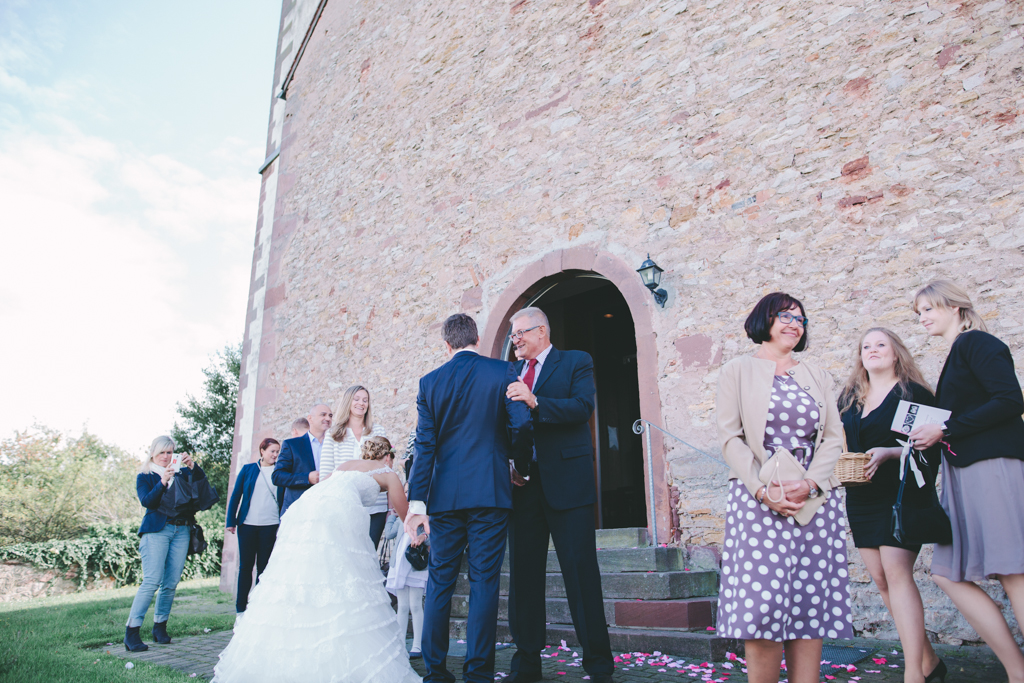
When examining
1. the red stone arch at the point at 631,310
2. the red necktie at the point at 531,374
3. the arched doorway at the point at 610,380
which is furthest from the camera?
the arched doorway at the point at 610,380

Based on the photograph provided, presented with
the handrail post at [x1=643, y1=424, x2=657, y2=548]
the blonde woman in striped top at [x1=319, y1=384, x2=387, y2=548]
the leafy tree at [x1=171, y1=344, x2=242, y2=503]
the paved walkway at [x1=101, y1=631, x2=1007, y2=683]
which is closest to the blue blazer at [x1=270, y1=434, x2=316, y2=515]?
the blonde woman in striped top at [x1=319, y1=384, x2=387, y2=548]

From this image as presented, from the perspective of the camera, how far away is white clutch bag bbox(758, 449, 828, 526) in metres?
2.10

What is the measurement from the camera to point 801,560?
2.12m

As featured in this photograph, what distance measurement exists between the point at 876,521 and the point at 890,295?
6.59 feet

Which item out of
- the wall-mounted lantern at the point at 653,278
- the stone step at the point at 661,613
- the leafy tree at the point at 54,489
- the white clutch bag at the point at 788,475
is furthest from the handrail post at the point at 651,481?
the leafy tree at the point at 54,489

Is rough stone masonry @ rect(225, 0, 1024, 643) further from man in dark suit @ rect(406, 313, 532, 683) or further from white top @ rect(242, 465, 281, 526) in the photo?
man in dark suit @ rect(406, 313, 532, 683)

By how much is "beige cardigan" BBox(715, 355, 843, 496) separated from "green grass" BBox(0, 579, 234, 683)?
317 cm

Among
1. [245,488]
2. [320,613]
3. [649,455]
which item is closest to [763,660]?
[320,613]

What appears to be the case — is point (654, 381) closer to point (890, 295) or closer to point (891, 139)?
point (890, 295)

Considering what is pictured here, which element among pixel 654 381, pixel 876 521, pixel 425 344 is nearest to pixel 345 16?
pixel 425 344

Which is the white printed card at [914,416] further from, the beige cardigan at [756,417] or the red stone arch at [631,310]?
the red stone arch at [631,310]

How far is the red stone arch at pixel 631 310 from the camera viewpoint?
5.07 meters

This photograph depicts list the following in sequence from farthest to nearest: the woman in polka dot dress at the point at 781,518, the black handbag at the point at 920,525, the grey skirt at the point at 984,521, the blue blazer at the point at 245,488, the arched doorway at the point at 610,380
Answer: the arched doorway at the point at 610,380
the blue blazer at the point at 245,488
the black handbag at the point at 920,525
the grey skirt at the point at 984,521
the woman in polka dot dress at the point at 781,518

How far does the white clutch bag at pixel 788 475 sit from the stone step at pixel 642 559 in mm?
2510
